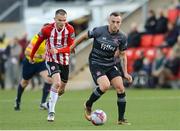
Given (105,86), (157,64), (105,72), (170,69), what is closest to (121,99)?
(105,86)

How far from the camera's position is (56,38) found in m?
16.9

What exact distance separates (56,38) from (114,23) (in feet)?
5.90

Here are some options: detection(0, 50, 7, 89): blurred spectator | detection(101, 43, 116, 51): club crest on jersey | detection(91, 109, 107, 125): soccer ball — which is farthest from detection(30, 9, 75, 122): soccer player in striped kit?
detection(0, 50, 7, 89): blurred spectator

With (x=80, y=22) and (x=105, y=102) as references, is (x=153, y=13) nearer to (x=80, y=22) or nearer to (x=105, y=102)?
(x=80, y=22)

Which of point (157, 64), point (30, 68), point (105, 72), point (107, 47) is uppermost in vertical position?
point (107, 47)

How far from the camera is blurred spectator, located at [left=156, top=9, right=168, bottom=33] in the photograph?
102ft

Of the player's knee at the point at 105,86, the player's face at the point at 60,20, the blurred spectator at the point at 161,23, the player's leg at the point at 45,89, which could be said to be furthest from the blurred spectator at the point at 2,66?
the player's knee at the point at 105,86

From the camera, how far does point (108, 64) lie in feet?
52.0

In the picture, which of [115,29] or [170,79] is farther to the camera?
[170,79]

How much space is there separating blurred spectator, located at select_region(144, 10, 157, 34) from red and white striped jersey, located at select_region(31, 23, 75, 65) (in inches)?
580

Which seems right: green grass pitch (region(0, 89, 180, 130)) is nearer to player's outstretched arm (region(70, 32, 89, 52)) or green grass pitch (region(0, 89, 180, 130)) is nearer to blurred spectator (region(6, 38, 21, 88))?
player's outstretched arm (region(70, 32, 89, 52))

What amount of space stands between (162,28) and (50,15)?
20.0 feet

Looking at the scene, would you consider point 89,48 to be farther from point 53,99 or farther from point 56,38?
point 53,99

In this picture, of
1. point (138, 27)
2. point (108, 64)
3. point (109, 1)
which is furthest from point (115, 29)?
point (109, 1)
